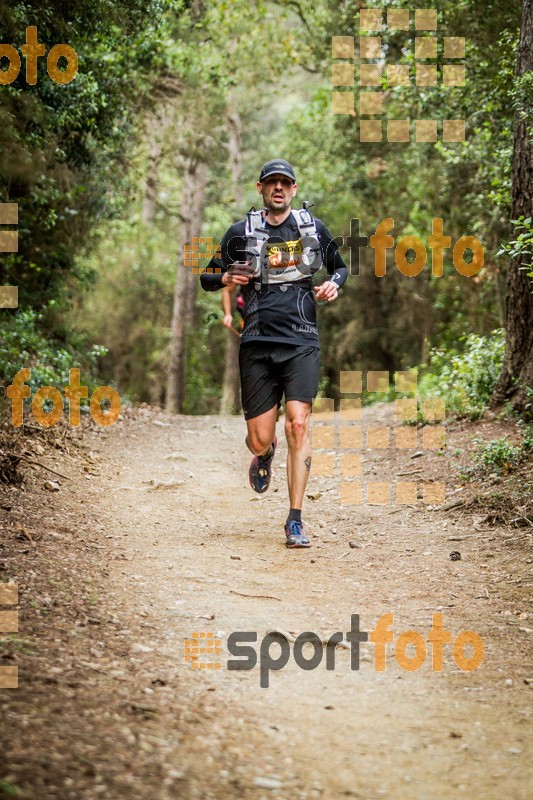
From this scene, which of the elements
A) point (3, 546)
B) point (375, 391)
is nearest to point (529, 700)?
point (3, 546)

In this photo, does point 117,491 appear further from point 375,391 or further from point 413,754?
point 375,391

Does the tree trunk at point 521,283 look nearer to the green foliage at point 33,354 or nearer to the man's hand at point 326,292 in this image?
the man's hand at point 326,292

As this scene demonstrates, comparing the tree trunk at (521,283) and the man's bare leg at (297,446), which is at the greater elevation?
the tree trunk at (521,283)

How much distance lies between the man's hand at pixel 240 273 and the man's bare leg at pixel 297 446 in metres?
0.95

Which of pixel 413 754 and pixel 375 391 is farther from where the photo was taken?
pixel 375 391

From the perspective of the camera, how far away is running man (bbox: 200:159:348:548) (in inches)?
237

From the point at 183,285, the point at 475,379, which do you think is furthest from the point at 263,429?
the point at 183,285

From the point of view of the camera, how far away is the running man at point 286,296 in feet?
19.8

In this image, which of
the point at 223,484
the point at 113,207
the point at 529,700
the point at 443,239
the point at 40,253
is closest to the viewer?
the point at 529,700

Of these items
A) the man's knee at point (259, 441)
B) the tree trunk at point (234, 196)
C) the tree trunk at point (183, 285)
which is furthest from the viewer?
the tree trunk at point (183, 285)

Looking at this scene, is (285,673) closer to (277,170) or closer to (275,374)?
(275,374)

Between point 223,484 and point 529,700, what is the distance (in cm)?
534

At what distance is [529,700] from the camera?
354 cm

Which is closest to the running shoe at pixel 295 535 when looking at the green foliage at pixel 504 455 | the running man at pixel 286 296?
the running man at pixel 286 296
